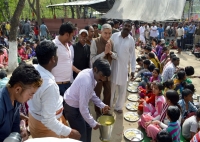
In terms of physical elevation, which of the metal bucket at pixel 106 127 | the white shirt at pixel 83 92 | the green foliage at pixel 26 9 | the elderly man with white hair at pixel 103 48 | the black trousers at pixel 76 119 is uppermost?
the green foliage at pixel 26 9

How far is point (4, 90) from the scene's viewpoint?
152cm

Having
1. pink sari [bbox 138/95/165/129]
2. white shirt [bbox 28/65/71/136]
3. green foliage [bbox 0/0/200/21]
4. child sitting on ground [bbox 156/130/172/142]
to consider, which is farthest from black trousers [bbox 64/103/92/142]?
green foliage [bbox 0/0/200/21]

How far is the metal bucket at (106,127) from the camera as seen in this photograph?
2531mm

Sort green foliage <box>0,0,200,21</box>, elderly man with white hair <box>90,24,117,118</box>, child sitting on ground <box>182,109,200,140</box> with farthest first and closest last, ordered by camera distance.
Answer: green foliage <box>0,0,200,21</box>
elderly man with white hair <box>90,24,117,118</box>
child sitting on ground <box>182,109,200,140</box>

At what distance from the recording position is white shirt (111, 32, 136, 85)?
4070mm

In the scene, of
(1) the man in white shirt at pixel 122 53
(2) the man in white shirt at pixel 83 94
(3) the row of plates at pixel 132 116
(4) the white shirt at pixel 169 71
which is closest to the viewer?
(2) the man in white shirt at pixel 83 94

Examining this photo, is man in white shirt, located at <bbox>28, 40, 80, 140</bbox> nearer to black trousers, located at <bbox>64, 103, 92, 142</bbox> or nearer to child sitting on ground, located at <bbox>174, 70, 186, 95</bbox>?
black trousers, located at <bbox>64, 103, 92, 142</bbox>

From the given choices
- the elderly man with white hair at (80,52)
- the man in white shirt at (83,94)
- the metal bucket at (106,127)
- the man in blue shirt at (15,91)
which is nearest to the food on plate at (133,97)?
the elderly man with white hair at (80,52)

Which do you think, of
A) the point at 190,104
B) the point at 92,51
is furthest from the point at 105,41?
the point at 190,104

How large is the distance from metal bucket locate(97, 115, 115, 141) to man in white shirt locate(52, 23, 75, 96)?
0.95 meters

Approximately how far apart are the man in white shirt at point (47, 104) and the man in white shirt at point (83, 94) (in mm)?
266

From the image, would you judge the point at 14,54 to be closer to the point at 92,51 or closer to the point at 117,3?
the point at 92,51

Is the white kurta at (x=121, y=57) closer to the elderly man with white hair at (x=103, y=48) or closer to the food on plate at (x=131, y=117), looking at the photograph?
the elderly man with white hair at (x=103, y=48)

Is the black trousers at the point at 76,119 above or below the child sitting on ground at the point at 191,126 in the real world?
above
